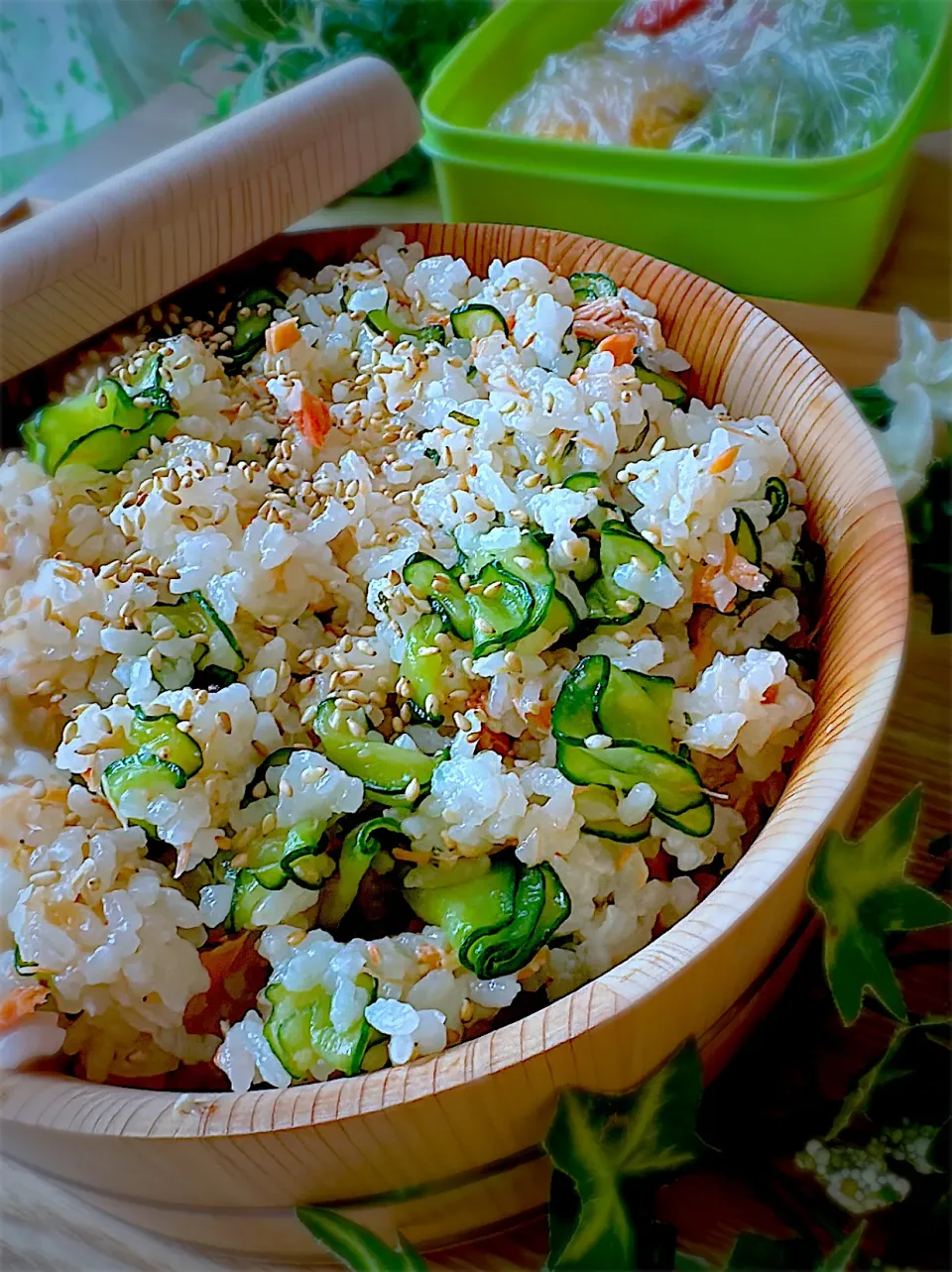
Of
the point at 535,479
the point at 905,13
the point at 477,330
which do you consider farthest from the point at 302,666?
the point at 905,13

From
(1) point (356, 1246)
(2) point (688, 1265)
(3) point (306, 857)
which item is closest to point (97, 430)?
(3) point (306, 857)

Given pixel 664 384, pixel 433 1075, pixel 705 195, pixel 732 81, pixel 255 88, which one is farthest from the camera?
pixel 255 88

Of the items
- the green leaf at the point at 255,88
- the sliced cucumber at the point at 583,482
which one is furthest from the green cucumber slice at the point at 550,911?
the green leaf at the point at 255,88

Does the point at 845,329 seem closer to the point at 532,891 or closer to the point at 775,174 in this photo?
the point at 775,174

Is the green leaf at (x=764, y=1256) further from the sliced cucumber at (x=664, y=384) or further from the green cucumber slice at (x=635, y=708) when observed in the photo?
the sliced cucumber at (x=664, y=384)

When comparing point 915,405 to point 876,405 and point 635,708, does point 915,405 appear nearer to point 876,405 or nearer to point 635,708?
point 876,405
